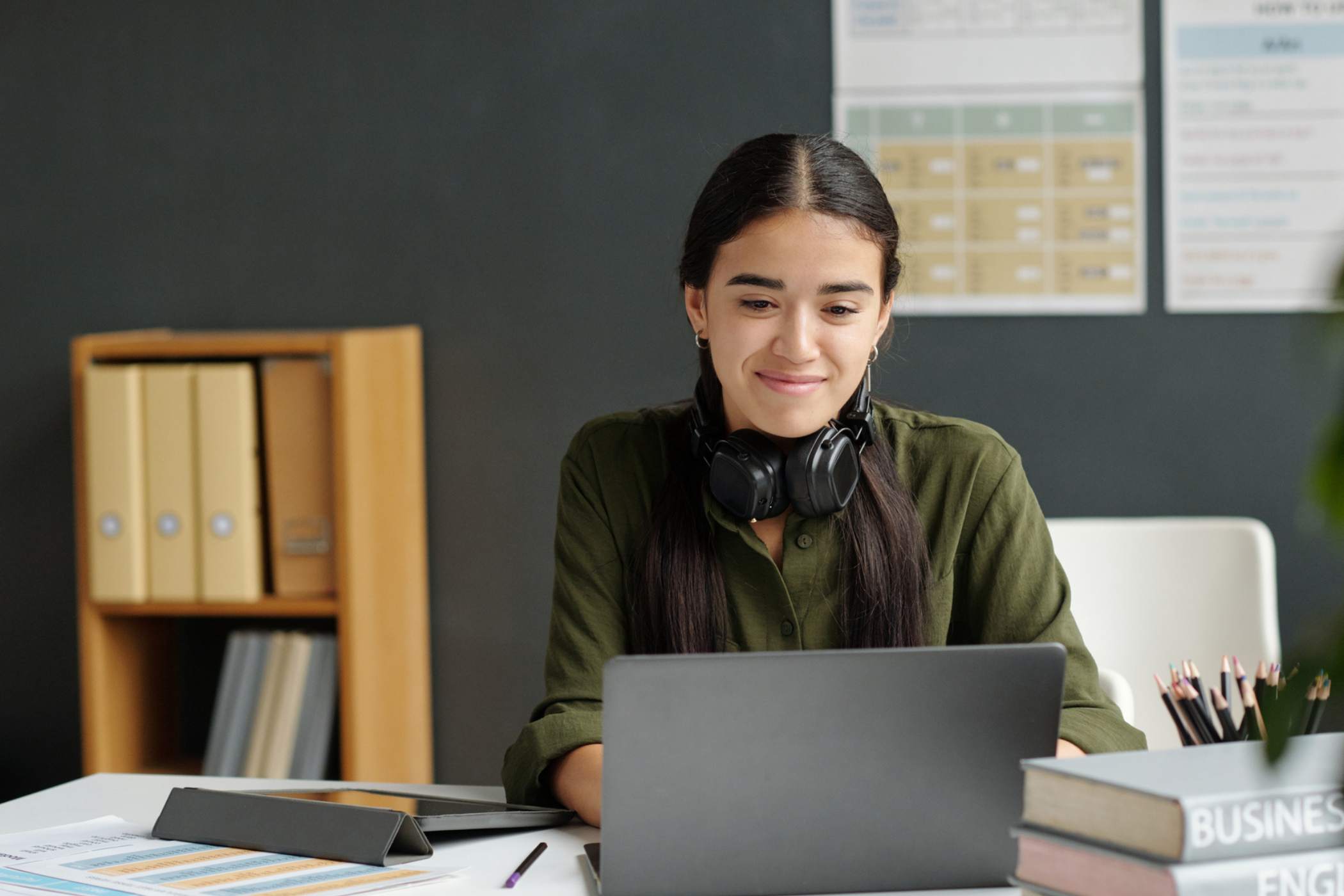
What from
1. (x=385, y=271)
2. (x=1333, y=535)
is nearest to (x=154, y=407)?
(x=385, y=271)

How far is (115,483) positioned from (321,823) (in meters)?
1.37

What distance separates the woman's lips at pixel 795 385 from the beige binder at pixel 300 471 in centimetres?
108

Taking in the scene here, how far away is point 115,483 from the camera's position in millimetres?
2215

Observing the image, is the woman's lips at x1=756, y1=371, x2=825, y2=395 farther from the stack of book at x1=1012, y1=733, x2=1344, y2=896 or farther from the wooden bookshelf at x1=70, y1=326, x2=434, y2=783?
the wooden bookshelf at x1=70, y1=326, x2=434, y2=783

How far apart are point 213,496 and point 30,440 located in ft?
2.14

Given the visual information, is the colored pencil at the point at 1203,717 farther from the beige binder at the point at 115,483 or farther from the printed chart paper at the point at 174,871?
the beige binder at the point at 115,483

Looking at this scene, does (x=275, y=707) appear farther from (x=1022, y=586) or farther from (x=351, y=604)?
(x=1022, y=586)

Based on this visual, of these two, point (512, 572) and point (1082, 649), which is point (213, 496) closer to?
point (512, 572)

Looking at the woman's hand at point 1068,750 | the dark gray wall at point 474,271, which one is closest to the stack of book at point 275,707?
the dark gray wall at point 474,271

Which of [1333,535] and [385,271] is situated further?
[385,271]

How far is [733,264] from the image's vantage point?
144 centimetres

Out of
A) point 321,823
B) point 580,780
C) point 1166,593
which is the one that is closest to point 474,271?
point 1166,593

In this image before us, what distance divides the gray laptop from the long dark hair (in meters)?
0.48

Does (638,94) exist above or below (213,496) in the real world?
above
